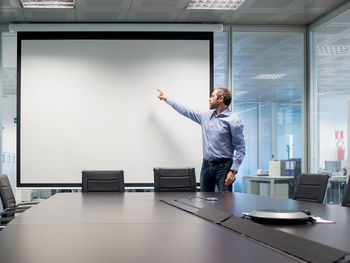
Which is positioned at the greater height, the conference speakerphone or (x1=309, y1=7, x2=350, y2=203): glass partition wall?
(x1=309, y1=7, x2=350, y2=203): glass partition wall

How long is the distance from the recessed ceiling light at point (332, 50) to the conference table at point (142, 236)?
3259 mm

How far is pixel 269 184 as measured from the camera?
6645mm

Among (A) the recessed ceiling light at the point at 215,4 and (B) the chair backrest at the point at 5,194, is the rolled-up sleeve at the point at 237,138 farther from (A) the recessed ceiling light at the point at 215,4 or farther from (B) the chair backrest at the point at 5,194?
(B) the chair backrest at the point at 5,194

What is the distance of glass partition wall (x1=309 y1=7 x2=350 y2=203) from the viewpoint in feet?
18.6

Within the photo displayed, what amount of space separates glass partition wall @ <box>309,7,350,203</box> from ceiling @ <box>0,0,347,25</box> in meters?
0.31

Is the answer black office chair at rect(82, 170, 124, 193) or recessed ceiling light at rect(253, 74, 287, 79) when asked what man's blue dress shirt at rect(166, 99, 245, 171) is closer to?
black office chair at rect(82, 170, 124, 193)

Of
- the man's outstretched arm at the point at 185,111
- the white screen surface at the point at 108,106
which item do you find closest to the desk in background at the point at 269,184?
the white screen surface at the point at 108,106

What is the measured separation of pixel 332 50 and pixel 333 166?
1549 mm

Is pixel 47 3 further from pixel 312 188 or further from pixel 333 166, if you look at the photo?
pixel 333 166

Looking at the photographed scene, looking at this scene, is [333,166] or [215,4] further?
[333,166]

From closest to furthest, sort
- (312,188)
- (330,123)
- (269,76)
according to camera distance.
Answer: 1. (312,188)
2. (330,123)
3. (269,76)

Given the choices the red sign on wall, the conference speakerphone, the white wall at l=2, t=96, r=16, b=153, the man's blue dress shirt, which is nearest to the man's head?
the man's blue dress shirt

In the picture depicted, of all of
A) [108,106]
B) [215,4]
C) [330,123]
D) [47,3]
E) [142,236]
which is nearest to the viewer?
[142,236]

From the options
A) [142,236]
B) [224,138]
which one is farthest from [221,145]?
[142,236]
